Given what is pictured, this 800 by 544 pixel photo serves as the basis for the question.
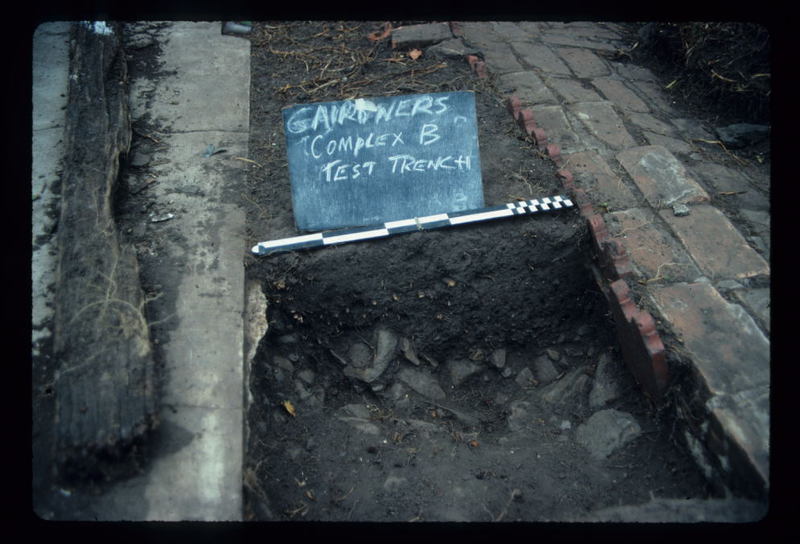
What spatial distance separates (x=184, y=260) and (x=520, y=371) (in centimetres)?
149

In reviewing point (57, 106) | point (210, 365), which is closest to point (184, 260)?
point (210, 365)

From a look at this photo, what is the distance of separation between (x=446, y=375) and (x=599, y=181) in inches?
48.6

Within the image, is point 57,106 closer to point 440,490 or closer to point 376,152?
point 376,152

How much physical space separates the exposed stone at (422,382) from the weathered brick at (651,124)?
1980 millimetres

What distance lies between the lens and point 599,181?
305 centimetres

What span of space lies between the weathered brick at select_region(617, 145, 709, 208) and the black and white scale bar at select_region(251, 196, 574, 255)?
0.52 m

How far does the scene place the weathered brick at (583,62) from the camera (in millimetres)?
4035

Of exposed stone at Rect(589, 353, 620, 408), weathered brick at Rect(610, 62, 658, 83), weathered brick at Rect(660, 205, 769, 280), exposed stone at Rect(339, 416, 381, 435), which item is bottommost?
exposed stone at Rect(339, 416, 381, 435)

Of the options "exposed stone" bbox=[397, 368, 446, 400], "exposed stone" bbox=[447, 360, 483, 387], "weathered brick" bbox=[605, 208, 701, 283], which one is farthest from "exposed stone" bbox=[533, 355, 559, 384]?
"weathered brick" bbox=[605, 208, 701, 283]

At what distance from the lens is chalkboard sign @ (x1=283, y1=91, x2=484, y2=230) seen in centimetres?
256

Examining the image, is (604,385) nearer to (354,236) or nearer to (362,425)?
(362,425)

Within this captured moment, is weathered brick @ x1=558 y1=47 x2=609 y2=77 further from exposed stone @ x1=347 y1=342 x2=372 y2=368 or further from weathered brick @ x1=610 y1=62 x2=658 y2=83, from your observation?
exposed stone @ x1=347 y1=342 x2=372 y2=368

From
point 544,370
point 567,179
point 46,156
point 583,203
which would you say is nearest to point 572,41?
point 567,179

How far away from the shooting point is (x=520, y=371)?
107 inches
